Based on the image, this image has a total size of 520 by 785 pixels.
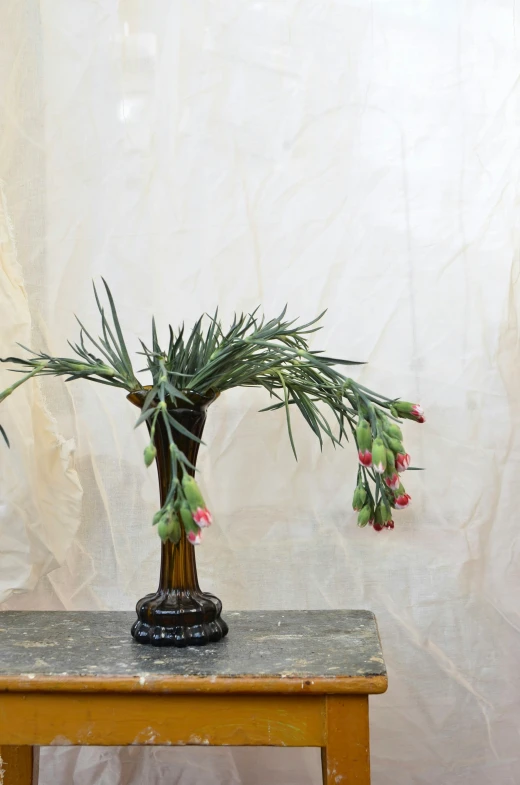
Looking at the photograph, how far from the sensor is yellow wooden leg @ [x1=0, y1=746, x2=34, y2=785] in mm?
1082

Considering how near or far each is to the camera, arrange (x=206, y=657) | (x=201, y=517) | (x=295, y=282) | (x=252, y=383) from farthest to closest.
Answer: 1. (x=295, y=282)
2. (x=252, y=383)
3. (x=206, y=657)
4. (x=201, y=517)

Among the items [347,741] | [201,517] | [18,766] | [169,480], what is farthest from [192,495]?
[18,766]

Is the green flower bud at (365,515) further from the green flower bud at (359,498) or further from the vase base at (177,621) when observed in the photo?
the vase base at (177,621)

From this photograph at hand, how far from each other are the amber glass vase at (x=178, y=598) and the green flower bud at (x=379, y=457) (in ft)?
0.79

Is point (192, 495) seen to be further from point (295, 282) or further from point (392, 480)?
point (295, 282)

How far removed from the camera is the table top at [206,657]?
2.73 feet

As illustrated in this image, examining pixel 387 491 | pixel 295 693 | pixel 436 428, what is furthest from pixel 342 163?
pixel 295 693

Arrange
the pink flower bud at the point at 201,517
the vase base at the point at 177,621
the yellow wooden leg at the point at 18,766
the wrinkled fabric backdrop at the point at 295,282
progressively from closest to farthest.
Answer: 1. the pink flower bud at the point at 201,517
2. the vase base at the point at 177,621
3. the yellow wooden leg at the point at 18,766
4. the wrinkled fabric backdrop at the point at 295,282

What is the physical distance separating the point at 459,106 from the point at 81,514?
94cm

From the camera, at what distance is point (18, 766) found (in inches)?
42.6

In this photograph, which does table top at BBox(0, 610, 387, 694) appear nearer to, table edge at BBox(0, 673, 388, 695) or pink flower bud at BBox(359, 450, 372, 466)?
table edge at BBox(0, 673, 388, 695)

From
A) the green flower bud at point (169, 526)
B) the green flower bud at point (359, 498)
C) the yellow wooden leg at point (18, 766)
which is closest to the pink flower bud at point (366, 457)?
the green flower bud at point (359, 498)

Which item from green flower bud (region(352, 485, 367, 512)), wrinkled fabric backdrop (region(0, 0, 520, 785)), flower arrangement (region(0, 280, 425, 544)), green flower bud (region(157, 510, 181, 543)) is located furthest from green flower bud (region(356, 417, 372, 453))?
wrinkled fabric backdrop (region(0, 0, 520, 785))

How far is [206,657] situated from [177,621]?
0.06m
